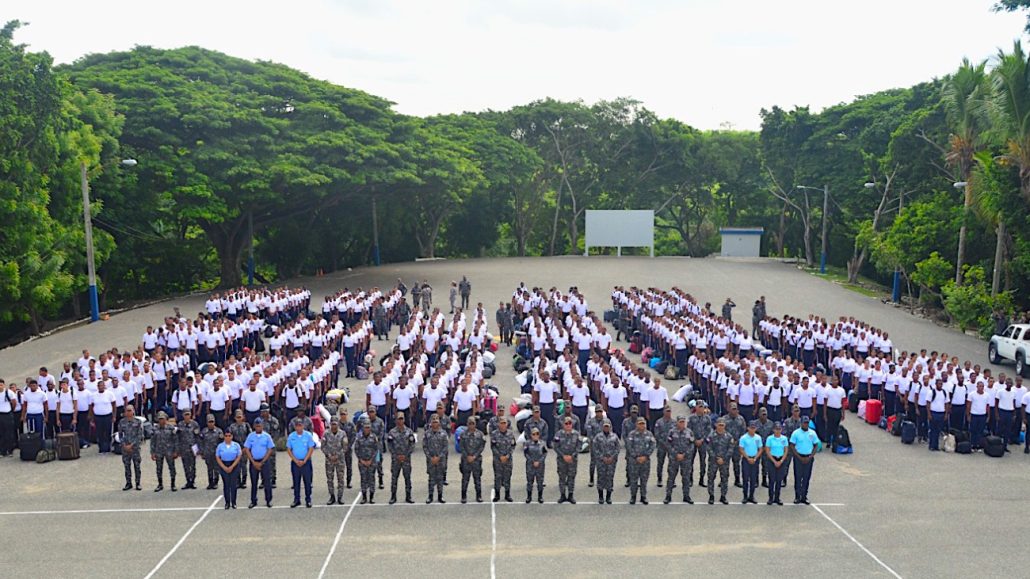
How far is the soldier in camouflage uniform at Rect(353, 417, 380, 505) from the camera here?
12.4 meters

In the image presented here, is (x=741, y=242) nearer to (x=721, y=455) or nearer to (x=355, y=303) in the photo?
(x=355, y=303)

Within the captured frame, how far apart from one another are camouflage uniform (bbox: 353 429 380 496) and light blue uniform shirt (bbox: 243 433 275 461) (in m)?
1.22

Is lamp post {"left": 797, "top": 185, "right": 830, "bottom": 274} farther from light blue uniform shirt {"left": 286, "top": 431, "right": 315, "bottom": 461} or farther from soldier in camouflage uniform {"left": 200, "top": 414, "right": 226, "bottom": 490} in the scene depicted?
soldier in camouflage uniform {"left": 200, "top": 414, "right": 226, "bottom": 490}

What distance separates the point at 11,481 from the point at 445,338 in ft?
33.1

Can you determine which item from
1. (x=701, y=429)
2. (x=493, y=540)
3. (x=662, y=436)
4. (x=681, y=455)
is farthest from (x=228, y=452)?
(x=701, y=429)

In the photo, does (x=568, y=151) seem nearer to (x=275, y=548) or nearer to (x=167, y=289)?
(x=167, y=289)

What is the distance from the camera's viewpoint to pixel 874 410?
17.6m

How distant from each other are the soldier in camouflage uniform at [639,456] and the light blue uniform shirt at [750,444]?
131 cm

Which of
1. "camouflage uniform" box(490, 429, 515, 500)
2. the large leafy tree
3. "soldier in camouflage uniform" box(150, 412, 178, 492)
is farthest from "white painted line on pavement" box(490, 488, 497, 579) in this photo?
the large leafy tree

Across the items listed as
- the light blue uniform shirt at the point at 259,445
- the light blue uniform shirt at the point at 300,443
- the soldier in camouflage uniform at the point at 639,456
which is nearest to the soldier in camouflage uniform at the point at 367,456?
the light blue uniform shirt at the point at 300,443

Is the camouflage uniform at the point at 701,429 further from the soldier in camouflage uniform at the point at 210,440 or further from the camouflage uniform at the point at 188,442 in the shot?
the camouflage uniform at the point at 188,442

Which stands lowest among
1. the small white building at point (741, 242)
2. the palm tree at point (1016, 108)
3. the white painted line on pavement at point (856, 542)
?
the white painted line on pavement at point (856, 542)

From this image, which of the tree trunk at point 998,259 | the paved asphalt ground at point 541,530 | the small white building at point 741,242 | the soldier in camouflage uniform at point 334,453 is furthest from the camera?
the small white building at point 741,242

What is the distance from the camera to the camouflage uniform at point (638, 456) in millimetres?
12484
